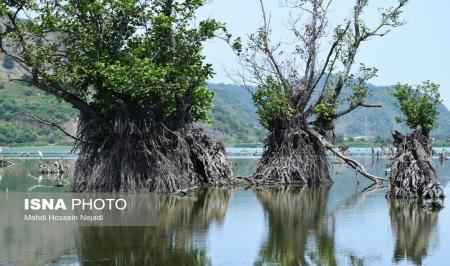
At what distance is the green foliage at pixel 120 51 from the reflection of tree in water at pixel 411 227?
7.90 meters

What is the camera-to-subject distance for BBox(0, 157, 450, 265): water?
536 inches

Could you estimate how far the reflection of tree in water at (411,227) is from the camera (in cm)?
1432

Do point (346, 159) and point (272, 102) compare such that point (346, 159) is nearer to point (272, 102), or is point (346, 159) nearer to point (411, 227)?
point (272, 102)

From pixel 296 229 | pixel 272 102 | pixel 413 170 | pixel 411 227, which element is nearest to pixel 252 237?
pixel 296 229

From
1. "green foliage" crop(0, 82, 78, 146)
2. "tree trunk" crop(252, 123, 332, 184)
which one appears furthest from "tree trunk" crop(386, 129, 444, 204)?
"green foliage" crop(0, 82, 78, 146)

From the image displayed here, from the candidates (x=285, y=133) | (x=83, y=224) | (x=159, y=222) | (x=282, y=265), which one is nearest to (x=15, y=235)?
(x=83, y=224)

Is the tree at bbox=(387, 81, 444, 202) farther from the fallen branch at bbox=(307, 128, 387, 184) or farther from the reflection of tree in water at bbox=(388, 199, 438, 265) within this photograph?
the fallen branch at bbox=(307, 128, 387, 184)

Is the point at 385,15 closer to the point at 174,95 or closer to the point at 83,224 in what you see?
the point at 174,95

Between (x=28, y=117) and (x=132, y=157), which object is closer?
(x=132, y=157)

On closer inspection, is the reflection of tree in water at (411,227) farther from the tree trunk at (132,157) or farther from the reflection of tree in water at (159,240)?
the tree trunk at (132,157)

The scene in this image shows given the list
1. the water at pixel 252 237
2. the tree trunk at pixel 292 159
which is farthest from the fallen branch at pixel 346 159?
the water at pixel 252 237

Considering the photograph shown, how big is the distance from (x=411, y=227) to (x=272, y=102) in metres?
13.7

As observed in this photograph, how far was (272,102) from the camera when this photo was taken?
31000mm

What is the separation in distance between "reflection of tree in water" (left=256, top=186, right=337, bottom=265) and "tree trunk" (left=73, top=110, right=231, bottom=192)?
306cm
